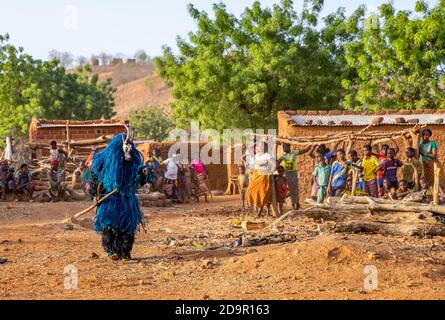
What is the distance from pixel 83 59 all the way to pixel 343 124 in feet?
290

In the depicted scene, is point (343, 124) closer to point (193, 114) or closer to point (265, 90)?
point (265, 90)

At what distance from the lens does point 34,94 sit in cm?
4081

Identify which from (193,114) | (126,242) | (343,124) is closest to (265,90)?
(193,114)

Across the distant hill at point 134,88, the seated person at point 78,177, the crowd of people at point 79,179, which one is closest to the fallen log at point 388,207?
the crowd of people at point 79,179

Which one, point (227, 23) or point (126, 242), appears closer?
point (126, 242)

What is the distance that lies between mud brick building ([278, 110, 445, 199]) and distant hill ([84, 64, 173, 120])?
160 ft

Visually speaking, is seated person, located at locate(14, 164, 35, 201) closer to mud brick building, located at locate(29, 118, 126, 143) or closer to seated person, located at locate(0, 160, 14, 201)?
seated person, located at locate(0, 160, 14, 201)

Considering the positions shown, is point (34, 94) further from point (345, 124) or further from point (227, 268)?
point (227, 268)

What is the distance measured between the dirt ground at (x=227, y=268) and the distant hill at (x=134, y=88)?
57177 mm

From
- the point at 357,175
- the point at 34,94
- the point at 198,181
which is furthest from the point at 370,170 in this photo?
the point at 34,94

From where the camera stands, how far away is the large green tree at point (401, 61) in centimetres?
2616

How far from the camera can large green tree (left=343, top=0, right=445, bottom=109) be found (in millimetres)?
26156

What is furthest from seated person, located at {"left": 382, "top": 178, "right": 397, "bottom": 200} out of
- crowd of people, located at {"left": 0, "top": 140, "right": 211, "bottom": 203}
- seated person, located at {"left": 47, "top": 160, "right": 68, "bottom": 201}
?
seated person, located at {"left": 47, "top": 160, "right": 68, "bottom": 201}
